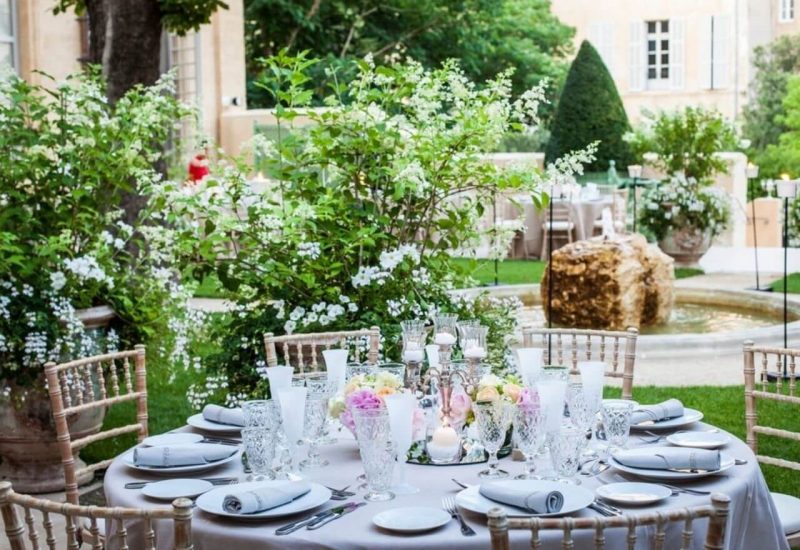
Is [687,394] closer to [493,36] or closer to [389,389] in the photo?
[389,389]

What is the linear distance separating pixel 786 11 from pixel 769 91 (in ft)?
11.5

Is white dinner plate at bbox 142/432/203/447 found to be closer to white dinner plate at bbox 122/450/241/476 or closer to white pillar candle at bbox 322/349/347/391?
white dinner plate at bbox 122/450/241/476

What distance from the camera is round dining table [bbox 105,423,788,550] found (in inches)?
96.2

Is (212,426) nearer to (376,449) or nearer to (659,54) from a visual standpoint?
(376,449)

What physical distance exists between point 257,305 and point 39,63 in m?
8.99

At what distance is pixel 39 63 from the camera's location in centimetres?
1336

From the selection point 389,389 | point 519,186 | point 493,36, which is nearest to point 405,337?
point 389,389

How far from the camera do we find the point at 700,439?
10.3 ft

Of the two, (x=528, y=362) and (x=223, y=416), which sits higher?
(x=528, y=362)

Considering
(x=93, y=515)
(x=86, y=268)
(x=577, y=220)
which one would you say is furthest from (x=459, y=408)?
(x=577, y=220)

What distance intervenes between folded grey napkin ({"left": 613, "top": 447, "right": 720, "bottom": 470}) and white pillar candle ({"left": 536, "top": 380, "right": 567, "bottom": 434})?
23 centimetres

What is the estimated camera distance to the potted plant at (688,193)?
44.5ft

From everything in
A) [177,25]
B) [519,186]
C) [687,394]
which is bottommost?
[687,394]

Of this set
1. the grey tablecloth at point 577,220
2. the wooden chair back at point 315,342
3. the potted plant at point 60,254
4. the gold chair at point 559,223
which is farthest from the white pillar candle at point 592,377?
the gold chair at point 559,223
